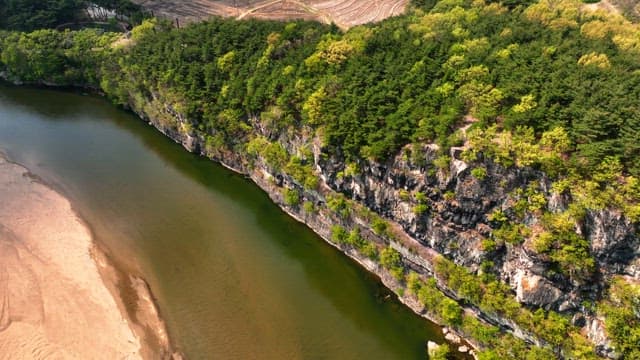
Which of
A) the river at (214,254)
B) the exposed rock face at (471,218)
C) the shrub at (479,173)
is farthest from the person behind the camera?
the river at (214,254)

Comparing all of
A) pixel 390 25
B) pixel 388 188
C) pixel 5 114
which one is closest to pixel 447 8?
pixel 390 25

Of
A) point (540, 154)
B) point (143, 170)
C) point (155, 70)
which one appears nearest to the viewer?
point (540, 154)

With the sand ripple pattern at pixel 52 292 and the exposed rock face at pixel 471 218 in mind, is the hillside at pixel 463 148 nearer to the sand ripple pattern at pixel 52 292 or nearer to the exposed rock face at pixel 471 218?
the exposed rock face at pixel 471 218

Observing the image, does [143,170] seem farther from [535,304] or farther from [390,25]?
[535,304]

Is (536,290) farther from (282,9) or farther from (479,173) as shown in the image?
(282,9)

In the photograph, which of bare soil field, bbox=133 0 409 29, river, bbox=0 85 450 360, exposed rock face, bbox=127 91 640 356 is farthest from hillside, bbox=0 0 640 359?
bare soil field, bbox=133 0 409 29

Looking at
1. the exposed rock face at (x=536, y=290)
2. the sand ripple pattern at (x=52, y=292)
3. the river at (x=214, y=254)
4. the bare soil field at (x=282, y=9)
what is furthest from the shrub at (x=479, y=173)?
the bare soil field at (x=282, y=9)

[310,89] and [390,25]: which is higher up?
[390,25]
